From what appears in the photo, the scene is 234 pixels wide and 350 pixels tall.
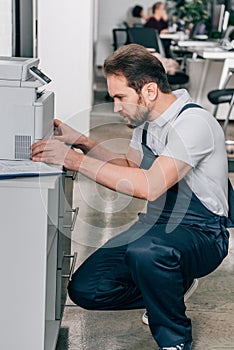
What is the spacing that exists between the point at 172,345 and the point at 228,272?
1.21 metres

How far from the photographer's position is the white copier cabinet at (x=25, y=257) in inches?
82.4

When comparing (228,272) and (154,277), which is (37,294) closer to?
(154,277)

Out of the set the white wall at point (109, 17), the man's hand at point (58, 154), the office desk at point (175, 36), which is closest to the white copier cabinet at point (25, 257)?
the man's hand at point (58, 154)

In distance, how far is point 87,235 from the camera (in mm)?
3984

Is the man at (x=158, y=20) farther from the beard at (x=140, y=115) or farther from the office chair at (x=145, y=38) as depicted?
the beard at (x=140, y=115)

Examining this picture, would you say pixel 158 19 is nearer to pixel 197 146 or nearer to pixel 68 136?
pixel 68 136

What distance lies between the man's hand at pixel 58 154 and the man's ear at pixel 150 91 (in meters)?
0.32

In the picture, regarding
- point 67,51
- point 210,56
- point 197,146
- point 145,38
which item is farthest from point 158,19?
point 197,146

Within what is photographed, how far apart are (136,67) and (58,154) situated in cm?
40

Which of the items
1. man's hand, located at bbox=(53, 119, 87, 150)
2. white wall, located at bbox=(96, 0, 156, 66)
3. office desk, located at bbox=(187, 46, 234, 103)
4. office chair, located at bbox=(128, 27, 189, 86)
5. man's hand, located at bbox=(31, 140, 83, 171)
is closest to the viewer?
man's hand, located at bbox=(31, 140, 83, 171)

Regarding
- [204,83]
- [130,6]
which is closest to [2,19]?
[204,83]

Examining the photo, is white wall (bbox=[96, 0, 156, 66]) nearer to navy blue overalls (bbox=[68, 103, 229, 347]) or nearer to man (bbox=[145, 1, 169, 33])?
man (bbox=[145, 1, 169, 33])

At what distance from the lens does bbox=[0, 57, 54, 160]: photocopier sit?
2.27m

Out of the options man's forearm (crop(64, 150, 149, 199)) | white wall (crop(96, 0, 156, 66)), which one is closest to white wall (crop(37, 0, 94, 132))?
man's forearm (crop(64, 150, 149, 199))
